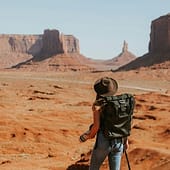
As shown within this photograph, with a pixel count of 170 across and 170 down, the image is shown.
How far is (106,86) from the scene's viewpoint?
500cm

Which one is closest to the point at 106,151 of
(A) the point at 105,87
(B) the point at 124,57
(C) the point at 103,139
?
(C) the point at 103,139

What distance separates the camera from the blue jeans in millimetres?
5066

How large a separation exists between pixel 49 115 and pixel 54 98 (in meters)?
11.6

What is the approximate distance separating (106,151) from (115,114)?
439 mm

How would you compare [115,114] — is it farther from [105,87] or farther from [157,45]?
[157,45]

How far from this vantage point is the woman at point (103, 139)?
4.96 meters

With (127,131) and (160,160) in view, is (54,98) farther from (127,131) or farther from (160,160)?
(127,131)

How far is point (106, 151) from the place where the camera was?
5066 millimetres

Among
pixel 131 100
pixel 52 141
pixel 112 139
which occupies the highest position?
pixel 131 100

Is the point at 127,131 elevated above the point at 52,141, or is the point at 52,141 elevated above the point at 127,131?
the point at 127,131

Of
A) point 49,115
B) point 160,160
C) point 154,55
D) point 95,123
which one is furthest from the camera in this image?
point 154,55

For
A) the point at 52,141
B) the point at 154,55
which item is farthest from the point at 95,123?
the point at 154,55

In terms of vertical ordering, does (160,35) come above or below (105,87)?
above

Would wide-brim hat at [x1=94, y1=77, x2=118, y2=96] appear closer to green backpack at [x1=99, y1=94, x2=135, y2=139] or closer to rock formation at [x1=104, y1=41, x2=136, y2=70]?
green backpack at [x1=99, y1=94, x2=135, y2=139]
